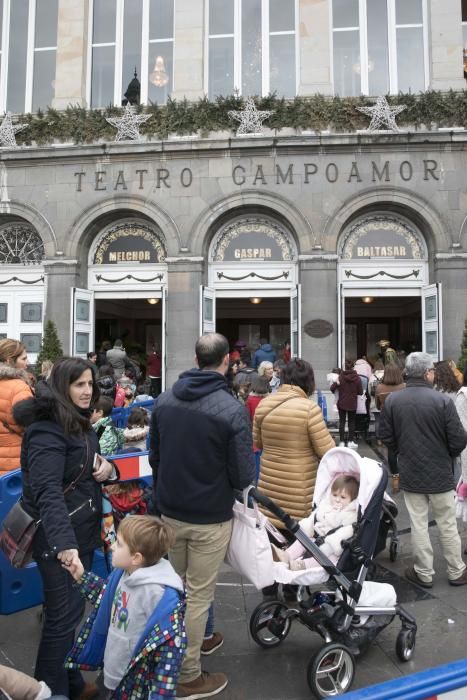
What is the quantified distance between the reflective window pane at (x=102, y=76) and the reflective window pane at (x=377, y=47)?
7.13m

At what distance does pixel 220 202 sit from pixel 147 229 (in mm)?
2255

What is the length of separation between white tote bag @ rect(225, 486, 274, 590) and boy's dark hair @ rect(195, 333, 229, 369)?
81 cm

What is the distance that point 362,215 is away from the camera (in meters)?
13.4

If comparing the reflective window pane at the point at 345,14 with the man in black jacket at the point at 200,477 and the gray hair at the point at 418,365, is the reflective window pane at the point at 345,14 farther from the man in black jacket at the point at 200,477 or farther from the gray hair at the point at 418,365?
the man in black jacket at the point at 200,477

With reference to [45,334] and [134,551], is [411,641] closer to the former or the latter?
[134,551]

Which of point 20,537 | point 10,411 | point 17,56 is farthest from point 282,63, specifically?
point 20,537

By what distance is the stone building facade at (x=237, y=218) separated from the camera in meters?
12.8

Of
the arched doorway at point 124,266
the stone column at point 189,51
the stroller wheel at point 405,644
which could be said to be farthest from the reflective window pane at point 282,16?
the stroller wheel at point 405,644

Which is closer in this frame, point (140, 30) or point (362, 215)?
point (362, 215)

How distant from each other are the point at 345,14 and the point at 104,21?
675cm

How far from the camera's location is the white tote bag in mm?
3094

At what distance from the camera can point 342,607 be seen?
331cm

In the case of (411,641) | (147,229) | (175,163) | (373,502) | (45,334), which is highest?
(175,163)

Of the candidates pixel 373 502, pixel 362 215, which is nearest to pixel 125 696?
pixel 373 502
